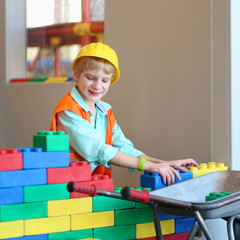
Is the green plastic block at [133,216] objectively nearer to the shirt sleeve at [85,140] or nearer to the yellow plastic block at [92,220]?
the yellow plastic block at [92,220]

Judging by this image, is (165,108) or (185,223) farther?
(165,108)

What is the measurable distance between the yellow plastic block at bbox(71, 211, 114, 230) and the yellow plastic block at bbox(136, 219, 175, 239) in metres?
0.11

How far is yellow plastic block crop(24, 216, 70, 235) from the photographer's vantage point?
1.37m

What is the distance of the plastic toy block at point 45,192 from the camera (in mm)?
1376

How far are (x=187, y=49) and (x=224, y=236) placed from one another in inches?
34.2

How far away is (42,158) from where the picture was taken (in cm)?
141

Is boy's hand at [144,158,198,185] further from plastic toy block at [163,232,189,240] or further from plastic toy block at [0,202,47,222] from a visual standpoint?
plastic toy block at [0,202,47,222]

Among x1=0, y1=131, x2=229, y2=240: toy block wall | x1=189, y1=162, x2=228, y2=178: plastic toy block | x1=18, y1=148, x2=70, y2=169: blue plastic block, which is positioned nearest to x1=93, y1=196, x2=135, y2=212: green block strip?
x1=0, y1=131, x2=229, y2=240: toy block wall

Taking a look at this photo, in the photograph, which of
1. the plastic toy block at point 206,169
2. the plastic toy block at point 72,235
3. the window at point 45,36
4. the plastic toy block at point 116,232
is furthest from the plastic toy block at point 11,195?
the window at point 45,36

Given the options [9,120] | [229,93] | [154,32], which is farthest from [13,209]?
[9,120]

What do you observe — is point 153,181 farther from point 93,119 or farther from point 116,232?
point 93,119

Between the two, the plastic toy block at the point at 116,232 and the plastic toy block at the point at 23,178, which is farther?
the plastic toy block at the point at 116,232

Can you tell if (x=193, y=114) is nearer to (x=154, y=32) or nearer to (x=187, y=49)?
(x=187, y=49)

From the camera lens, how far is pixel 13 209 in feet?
4.42
